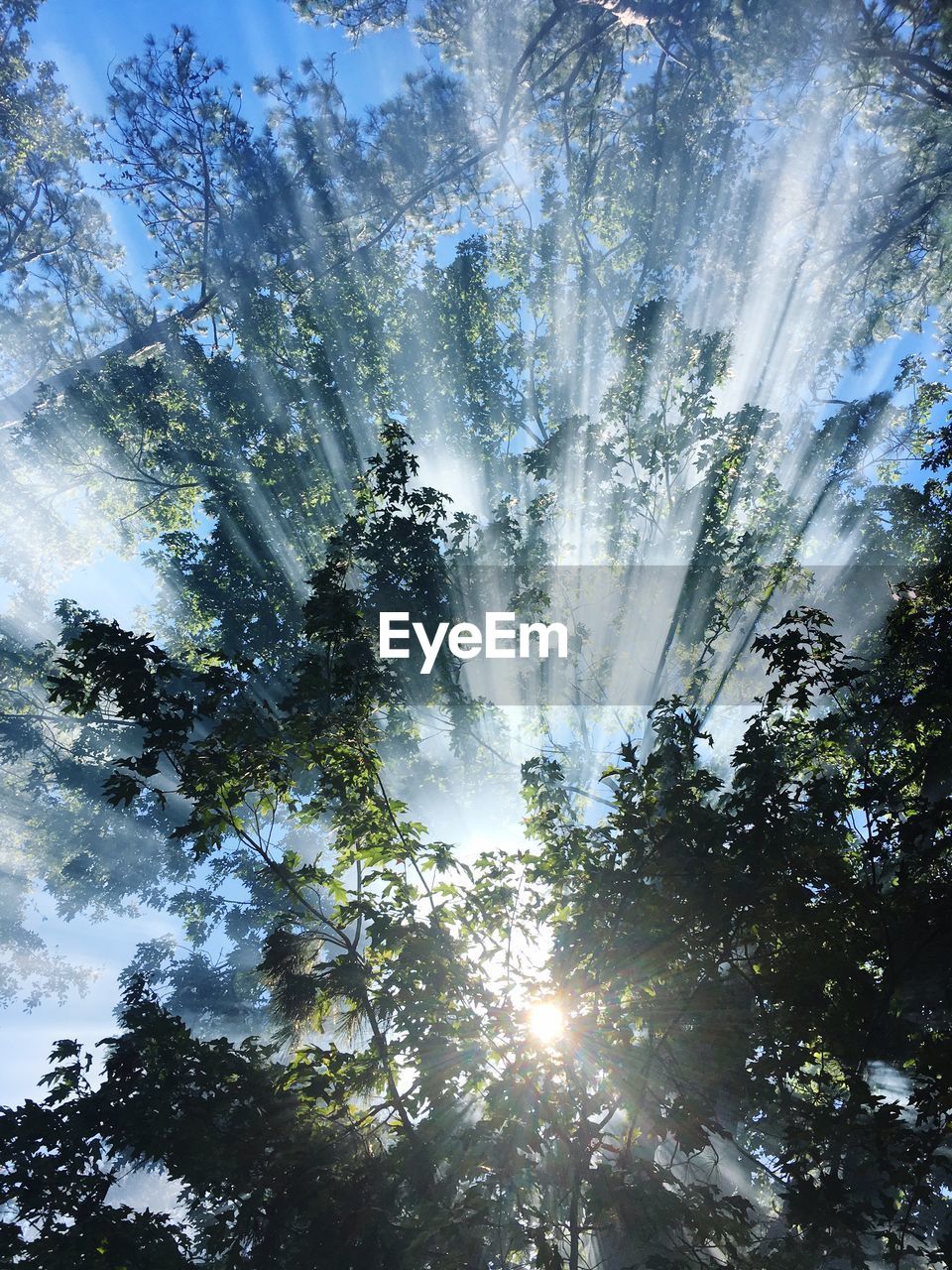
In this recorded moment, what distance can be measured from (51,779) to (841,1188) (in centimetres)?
2984

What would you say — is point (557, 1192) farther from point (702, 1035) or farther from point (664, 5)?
point (664, 5)

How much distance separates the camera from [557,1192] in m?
5.12

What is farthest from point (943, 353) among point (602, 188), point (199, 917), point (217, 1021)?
point (217, 1021)

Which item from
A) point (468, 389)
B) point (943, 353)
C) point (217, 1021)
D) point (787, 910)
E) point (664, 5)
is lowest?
point (787, 910)

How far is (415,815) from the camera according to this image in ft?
65.5

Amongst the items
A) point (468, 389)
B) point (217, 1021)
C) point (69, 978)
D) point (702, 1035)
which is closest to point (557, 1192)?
point (702, 1035)

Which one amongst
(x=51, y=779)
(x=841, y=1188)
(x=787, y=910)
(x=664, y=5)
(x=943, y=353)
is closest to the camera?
(x=841, y=1188)

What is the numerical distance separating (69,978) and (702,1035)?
4719 centimetres

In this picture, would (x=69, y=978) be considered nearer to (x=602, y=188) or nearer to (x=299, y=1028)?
(x=299, y=1028)

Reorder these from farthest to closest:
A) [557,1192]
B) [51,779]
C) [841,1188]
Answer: [51,779], [557,1192], [841,1188]

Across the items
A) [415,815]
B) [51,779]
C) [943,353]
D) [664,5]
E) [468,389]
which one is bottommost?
[415,815]

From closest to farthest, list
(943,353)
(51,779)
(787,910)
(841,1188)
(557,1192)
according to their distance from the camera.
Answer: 1. (841,1188)
2. (787,910)
3. (557,1192)
4. (943,353)
5. (51,779)

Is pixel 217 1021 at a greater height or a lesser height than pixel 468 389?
lesser

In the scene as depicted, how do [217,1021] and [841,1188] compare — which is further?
[217,1021]
